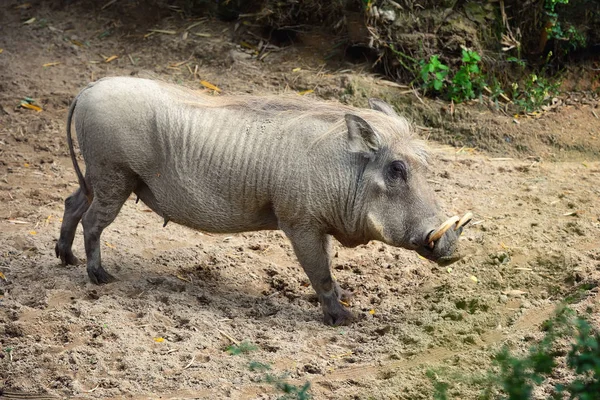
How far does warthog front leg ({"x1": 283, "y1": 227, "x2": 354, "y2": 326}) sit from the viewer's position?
4.75 meters

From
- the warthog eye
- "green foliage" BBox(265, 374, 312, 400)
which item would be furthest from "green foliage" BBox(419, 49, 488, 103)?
"green foliage" BBox(265, 374, 312, 400)

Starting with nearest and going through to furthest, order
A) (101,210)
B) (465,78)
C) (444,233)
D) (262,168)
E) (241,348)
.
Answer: (241,348) < (444,233) < (262,168) < (101,210) < (465,78)

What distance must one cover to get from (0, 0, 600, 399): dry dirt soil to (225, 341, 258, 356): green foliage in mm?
35

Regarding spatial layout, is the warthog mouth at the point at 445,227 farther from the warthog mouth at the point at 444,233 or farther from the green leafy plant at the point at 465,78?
the green leafy plant at the point at 465,78

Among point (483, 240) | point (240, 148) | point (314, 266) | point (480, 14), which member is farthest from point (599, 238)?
point (480, 14)

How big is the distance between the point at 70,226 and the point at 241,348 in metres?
1.64

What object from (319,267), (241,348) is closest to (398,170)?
(319,267)

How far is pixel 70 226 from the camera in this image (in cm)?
523

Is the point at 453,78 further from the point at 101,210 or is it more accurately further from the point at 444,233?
the point at 101,210

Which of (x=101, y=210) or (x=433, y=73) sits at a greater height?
(x=433, y=73)

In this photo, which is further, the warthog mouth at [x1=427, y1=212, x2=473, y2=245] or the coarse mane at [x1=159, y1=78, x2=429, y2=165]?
the coarse mane at [x1=159, y1=78, x2=429, y2=165]

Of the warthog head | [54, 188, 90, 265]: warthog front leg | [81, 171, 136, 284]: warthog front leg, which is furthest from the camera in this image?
[54, 188, 90, 265]: warthog front leg

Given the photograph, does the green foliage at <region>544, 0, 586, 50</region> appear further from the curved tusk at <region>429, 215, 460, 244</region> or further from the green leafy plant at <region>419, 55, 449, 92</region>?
the curved tusk at <region>429, 215, 460, 244</region>

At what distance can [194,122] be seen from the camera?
4.96 metres
